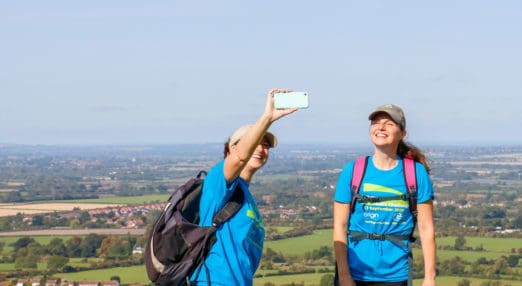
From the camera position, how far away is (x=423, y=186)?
4.97 m

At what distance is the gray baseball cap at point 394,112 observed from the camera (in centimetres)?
496

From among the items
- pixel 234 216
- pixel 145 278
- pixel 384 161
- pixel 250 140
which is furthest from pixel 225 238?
pixel 145 278

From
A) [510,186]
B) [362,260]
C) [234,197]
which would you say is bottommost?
[510,186]

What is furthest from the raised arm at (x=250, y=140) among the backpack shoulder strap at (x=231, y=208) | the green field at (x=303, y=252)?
the green field at (x=303, y=252)

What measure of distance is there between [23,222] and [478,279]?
4125 cm

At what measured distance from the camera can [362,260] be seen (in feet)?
16.5

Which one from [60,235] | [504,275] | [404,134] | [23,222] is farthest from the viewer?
[23,222]

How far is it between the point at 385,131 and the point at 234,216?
1081 mm

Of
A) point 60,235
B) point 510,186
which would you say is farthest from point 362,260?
point 510,186

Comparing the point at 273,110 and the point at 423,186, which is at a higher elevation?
the point at 273,110

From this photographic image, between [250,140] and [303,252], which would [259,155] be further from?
[303,252]

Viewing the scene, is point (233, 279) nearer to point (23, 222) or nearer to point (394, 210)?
point (394, 210)

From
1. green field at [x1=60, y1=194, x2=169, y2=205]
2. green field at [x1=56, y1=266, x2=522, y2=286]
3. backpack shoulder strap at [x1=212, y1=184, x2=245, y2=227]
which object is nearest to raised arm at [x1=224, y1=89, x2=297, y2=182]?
backpack shoulder strap at [x1=212, y1=184, x2=245, y2=227]

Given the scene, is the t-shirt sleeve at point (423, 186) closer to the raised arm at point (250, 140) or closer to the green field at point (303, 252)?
the raised arm at point (250, 140)
